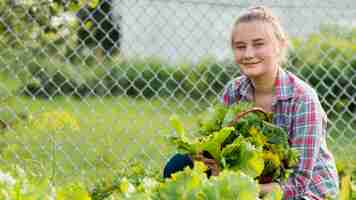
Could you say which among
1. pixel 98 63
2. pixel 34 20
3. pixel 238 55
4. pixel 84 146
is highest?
pixel 34 20

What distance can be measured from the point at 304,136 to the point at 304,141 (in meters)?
0.02

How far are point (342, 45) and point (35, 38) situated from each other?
3649 millimetres

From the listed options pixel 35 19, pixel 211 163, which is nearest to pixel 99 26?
pixel 35 19

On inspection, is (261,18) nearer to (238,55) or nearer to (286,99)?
(238,55)

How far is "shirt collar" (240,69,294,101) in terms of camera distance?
2.36 metres

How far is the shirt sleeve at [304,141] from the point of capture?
223cm

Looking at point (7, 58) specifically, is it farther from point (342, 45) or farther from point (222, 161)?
point (342, 45)

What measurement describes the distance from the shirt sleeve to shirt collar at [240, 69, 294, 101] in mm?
68

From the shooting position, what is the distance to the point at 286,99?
235 cm

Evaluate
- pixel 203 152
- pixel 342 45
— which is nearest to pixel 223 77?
pixel 342 45

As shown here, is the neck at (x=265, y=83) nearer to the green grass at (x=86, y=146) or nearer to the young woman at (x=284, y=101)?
the young woman at (x=284, y=101)

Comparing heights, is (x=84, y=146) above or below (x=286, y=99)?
below

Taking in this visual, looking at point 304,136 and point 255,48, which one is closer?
point 304,136

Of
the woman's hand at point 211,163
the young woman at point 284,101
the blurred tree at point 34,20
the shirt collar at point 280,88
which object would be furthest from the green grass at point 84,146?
the woman's hand at point 211,163
